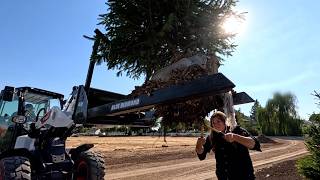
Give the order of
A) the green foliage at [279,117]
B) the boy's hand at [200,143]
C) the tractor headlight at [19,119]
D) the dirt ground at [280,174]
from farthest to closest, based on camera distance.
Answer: the green foliage at [279,117], the dirt ground at [280,174], the tractor headlight at [19,119], the boy's hand at [200,143]

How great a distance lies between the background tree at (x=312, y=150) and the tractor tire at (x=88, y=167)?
425 cm

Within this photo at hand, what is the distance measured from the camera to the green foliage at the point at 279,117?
73.7 metres

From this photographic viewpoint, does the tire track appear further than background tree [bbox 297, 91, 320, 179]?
Yes

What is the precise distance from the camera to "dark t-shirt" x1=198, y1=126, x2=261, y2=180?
476cm

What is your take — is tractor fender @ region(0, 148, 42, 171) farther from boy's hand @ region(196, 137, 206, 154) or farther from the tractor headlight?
boy's hand @ region(196, 137, 206, 154)

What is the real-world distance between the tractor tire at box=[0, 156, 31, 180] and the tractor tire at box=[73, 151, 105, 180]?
1.37 metres

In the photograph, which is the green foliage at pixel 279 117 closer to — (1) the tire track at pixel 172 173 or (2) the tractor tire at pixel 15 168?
(1) the tire track at pixel 172 173

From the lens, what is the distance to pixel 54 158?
337 inches

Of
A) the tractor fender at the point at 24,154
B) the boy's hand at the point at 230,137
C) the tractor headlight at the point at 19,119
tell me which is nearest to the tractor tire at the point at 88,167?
the tractor fender at the point at 24,154

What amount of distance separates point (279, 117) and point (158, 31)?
2764 inches

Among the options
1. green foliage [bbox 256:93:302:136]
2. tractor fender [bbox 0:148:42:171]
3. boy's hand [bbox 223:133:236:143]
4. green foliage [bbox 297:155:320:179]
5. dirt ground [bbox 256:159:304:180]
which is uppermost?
green foliage [bbox 256:93:302:136]

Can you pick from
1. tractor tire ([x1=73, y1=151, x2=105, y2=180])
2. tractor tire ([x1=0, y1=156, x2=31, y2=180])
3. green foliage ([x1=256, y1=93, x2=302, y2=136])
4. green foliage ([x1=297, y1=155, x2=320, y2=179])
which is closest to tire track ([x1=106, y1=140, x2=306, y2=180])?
→ tractor tire ([x1=73, y1=151, x2=105, y2=180])

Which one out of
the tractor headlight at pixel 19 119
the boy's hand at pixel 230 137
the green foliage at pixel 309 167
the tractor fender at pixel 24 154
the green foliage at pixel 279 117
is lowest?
the green foliage at pixel 309 167

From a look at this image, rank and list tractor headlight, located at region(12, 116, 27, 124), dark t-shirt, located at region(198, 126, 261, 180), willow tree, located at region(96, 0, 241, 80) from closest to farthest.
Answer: dark t-shirt, located at region(198, 126, 261, 180) → willow tree, located at region(96, 0, 241, 80) → tractor headlight, located at region(12, 116, 27, 124)
